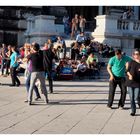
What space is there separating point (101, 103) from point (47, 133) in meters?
4.61

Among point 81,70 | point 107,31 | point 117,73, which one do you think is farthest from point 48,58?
point 107,31

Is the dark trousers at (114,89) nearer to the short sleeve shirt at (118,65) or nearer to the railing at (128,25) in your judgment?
the short sleeve shirt at (118,65)

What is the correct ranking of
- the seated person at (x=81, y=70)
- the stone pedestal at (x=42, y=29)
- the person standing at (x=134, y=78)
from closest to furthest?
1. the person standing at (x=134, y=78)
2. the seated person at (x=81, y=70)
3. the stone pedestal at (x=42, y=29)

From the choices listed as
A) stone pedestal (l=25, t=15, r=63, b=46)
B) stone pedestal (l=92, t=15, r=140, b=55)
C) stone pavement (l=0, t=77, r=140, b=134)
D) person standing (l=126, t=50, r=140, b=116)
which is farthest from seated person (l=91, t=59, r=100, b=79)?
person standing (l=126, t=50, r=140, b=116)

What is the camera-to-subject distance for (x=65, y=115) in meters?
11.2

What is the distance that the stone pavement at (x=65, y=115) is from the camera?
9.44 meters

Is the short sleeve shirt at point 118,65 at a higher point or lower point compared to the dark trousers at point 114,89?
higher

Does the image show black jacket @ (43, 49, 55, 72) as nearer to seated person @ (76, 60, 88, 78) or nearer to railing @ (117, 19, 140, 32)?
seated person @ (76, 60, 88, 78)

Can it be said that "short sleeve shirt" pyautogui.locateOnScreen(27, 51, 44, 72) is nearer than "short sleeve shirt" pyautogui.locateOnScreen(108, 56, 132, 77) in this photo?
No

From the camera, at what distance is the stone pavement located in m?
9.44

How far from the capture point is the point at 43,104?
Answer: 13.0m

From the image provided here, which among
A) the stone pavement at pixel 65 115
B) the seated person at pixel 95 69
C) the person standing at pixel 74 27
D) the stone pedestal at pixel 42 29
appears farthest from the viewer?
the person standing at pixel 74 27

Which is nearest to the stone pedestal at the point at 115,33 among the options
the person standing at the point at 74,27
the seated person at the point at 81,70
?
the person standing at the point at 74,27
